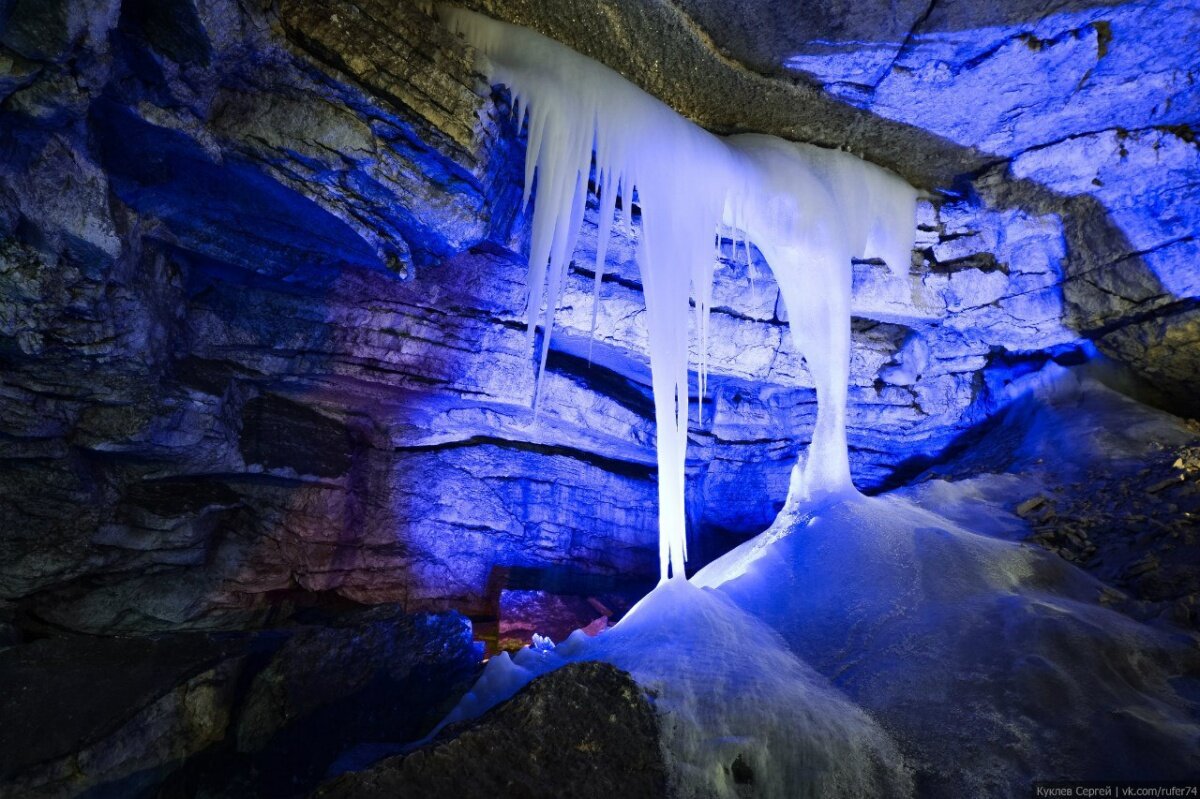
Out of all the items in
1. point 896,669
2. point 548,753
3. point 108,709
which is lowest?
point 108,709

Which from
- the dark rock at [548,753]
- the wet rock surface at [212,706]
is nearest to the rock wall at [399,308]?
the wet rock surface at [212,706]

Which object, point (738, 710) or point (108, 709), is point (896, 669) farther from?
point (108, 709)

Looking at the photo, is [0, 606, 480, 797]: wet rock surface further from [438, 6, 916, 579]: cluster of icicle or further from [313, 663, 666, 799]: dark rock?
[438, 6, 916, 579]: cluster of icicle

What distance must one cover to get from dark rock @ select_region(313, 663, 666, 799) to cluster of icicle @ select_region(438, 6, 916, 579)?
2290 mm

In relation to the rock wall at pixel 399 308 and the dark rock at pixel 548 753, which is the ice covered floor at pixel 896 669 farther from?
the rock wall at pixel 399 308

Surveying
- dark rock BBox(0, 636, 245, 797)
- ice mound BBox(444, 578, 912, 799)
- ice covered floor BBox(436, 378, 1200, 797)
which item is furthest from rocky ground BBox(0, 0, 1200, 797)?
ice covered floor BBox(436, 378, 1200, 797)

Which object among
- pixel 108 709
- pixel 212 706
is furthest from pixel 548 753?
pixel 108 709

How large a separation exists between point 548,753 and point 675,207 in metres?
5.58

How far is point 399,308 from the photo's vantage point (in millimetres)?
8922

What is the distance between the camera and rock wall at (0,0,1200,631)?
18.9 feet

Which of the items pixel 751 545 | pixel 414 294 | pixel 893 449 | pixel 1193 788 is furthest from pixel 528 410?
pixel 1193 788

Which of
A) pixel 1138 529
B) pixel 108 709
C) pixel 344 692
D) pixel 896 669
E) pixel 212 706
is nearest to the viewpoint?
pixel 896 669

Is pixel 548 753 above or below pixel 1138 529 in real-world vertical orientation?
below

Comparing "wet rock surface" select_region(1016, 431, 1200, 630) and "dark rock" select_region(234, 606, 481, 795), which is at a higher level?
"wet rock surface" select_region(1016, 431, 1200, 630)
